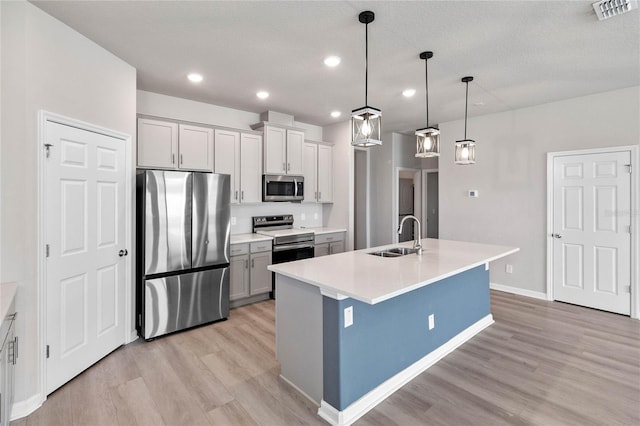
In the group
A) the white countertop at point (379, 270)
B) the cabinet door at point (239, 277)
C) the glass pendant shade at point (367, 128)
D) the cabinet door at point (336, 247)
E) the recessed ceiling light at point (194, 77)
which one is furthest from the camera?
the cabinet door at point (336, 247)

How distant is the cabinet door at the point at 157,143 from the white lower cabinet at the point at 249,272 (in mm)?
1303

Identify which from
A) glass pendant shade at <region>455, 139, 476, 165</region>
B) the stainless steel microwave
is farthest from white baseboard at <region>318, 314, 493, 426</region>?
the stainless steel microwave

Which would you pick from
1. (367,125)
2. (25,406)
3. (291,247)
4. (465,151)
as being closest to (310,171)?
(291,247)

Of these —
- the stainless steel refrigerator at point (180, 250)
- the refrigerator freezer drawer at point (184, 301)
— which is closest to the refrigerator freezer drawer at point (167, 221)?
the stainless steel refrigerator at point (180, 250)

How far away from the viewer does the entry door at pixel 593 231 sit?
12.6 ft

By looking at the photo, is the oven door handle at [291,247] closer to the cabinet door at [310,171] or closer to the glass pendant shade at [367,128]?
the cabinet door at [310,171]

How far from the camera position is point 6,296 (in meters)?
1.85

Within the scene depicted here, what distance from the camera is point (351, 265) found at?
99.7 inches

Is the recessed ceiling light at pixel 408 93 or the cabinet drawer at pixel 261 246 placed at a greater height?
the recessed ceiling light at pixel 408 93

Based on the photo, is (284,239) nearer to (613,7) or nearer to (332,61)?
(332,61)

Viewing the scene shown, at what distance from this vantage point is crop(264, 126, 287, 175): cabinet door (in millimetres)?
4598

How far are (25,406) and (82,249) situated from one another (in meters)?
1.09

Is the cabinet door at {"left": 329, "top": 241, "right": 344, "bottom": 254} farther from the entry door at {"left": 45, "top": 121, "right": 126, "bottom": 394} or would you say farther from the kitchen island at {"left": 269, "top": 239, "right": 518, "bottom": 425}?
the entry door at {"left": 45, "top": 121, "right": 126, "bottom": 394}

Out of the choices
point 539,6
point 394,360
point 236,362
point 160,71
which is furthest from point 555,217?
point 160,71
